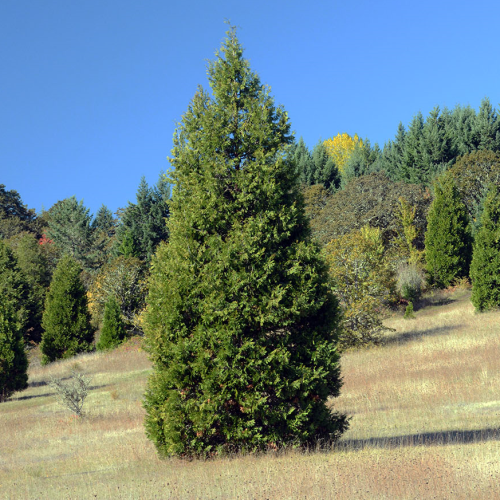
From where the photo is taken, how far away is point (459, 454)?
778 cm

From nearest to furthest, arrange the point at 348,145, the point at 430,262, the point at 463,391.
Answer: the point at 463,391 < the point at 430,262 < the point at 348,145

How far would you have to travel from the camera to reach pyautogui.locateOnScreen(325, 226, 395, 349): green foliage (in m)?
25.0

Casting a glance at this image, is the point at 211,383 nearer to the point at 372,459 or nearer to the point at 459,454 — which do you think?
the point at 372,459

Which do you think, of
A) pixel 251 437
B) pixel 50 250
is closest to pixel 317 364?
pixel 251 437

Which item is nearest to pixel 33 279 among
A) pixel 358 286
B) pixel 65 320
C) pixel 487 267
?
pixel 65 320

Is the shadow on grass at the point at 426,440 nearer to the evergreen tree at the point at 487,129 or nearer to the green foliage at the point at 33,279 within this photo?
the green foliage at the point at 33,279

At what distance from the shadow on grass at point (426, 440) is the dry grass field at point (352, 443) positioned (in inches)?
1.7

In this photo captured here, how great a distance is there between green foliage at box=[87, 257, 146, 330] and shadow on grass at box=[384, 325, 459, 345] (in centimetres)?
2130

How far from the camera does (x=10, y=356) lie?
24641mm

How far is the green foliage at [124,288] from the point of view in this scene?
41.6 meters

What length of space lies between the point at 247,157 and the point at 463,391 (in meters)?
10.8

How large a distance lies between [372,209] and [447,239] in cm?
840

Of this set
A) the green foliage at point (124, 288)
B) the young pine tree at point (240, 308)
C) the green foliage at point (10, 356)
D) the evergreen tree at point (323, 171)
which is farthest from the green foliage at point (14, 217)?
the young pine tree at point (240, 308)

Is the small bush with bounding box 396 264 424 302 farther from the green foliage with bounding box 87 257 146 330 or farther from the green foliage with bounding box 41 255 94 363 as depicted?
the green foliage with bounding box 41 255 94 363
